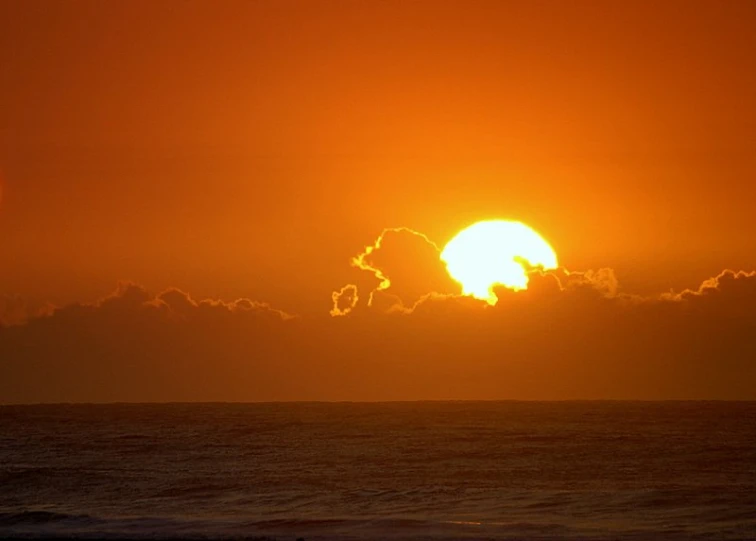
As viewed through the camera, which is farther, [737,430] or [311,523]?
[737,430]

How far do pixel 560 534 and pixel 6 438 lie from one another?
67.0 metres

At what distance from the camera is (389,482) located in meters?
53.5

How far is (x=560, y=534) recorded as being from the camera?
34906 mm

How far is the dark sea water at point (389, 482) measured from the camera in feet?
121

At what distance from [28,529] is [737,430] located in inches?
2635

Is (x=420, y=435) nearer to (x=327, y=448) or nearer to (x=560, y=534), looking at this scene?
(x=327, y=448)

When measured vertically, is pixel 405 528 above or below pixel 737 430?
below

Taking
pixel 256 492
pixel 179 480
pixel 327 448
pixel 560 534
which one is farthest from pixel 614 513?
pixel 327 448

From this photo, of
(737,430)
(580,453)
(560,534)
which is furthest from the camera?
(737,430)

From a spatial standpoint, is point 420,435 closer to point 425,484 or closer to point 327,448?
point 327,448

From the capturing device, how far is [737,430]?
90125 mm

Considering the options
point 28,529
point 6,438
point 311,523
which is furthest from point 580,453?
point 6,438

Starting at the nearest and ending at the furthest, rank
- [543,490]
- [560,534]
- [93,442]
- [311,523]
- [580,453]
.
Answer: [560,534]
[311,523]
[543,490]
[580,453]
[93,442]

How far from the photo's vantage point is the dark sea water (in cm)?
3700
